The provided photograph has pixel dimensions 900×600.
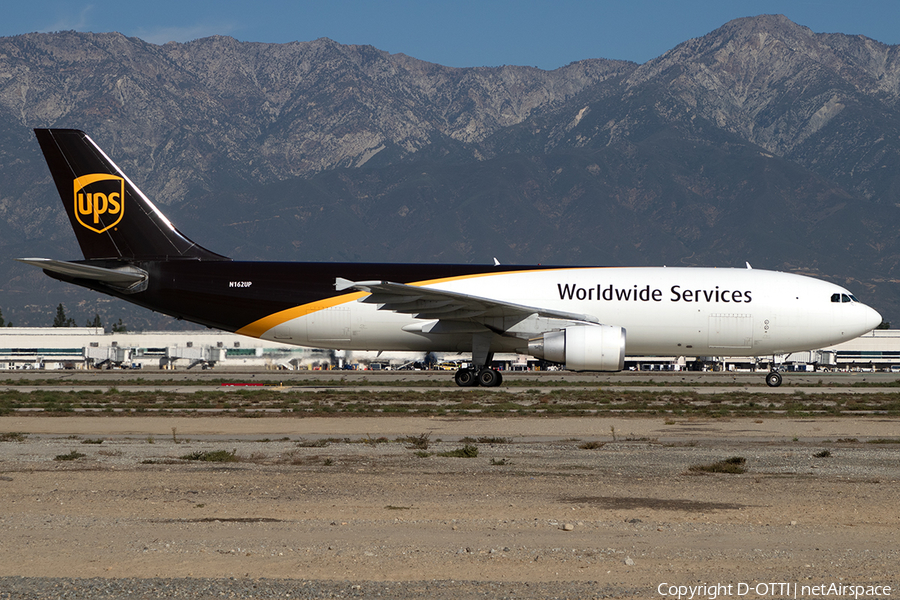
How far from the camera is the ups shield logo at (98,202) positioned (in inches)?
1330

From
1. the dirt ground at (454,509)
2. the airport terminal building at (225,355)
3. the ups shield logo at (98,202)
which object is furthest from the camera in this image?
the airport terminal building at (225,355)

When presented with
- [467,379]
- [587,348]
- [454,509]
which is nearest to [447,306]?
[467,379]

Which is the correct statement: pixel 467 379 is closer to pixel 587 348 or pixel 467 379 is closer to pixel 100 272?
pixel 587 348

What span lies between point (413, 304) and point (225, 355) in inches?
3016

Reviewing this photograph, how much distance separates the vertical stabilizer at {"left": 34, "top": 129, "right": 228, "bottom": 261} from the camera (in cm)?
3359

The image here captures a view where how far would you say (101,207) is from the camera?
33.9 m

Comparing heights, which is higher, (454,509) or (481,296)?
(481,296)

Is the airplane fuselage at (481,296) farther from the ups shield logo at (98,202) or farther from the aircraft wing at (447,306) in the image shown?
the ups shield logo at (98,202)

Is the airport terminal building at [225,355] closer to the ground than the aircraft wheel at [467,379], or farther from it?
farther from it

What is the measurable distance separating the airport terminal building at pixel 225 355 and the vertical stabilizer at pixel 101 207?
51349 mm

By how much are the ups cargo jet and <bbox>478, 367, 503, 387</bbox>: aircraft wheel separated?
0.15 feet

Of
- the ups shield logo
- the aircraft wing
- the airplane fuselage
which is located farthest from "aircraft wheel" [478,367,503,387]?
the ups shield logo

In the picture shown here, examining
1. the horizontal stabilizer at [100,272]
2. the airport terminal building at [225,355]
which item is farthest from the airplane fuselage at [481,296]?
the airport terminal building at [225,355]

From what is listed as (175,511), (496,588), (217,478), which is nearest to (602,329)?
(217,478)
